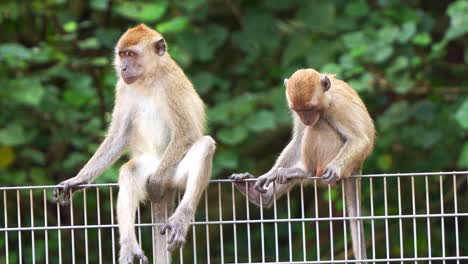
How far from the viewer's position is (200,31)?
13797 millimetres

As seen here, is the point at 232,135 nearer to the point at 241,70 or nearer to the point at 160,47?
the point at 241,70

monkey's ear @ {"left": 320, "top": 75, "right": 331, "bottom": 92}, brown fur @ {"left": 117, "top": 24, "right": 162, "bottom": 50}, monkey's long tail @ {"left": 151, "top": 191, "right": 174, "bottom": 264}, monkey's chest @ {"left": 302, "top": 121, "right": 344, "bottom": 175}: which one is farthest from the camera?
brown fur @ {"left": 117, "top": 24, "right": 162, "bottom": 50}

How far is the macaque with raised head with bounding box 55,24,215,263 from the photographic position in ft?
29.5

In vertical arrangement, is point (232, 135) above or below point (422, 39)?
below

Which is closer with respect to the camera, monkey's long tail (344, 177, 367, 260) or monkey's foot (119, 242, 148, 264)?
monkey's foot (119, 242, 148, 264)

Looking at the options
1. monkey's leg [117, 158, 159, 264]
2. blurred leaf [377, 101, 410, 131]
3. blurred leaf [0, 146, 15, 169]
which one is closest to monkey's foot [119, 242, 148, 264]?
monkey's leg [117, 158, 159, 264]

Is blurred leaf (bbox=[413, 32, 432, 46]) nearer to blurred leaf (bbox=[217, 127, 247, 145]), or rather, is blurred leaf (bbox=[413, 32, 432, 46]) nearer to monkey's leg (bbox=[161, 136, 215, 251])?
blurred leaf (bbox=[217, 127, 247, 145])

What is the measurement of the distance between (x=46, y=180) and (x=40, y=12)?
1999 millimetres

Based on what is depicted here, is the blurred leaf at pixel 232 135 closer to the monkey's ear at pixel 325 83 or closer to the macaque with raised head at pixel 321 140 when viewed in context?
the macaque with raised head at pixel 321 140

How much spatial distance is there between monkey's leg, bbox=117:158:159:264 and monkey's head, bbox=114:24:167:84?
2.34 ft

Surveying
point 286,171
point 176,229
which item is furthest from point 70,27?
point 176,229

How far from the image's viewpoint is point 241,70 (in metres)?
14.4

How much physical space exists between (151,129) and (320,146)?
133 centimetres

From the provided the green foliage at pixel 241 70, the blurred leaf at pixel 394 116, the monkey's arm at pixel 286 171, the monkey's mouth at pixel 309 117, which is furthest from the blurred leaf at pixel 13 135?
the monkey's mouth at pixel 309 117
